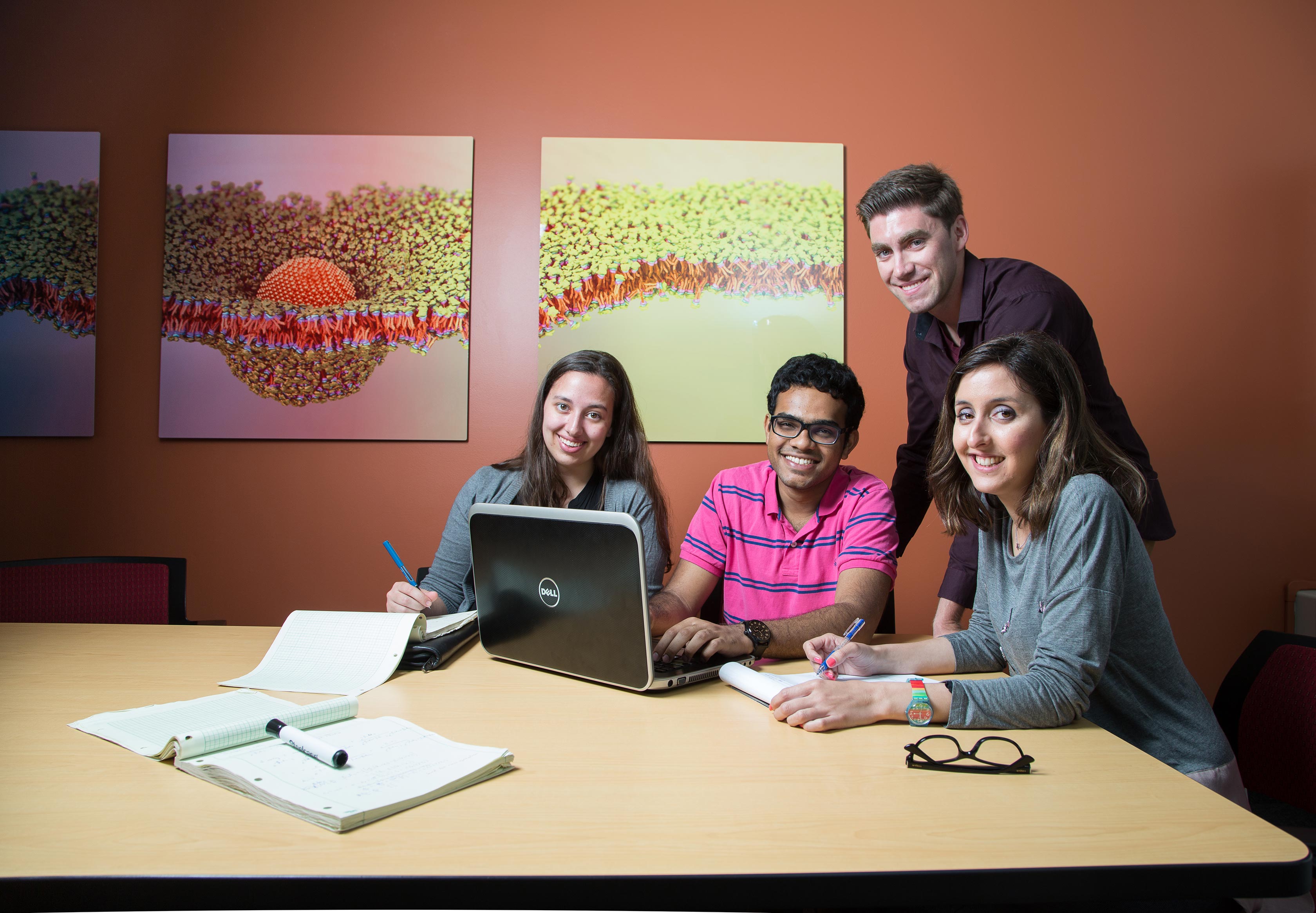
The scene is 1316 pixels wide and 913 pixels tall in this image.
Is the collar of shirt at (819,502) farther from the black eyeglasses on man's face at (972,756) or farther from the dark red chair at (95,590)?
the dark red chair at (95,590)

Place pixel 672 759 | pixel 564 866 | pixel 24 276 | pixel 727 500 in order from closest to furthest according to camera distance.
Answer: pixel 564 866 < pixel 672 759 < pixel 727 500 < pixel 24 276

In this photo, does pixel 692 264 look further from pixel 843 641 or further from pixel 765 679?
pixel 765 679

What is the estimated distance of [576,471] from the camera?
2068 mm

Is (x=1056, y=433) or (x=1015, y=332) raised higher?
(x=1015, y=332)

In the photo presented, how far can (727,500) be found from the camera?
76.7 inches

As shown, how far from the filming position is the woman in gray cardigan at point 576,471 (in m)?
1.96

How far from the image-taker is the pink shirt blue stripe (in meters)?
1.83

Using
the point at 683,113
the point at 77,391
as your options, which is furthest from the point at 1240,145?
the point at 77,391

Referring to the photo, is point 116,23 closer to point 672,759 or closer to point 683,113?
point 683,113

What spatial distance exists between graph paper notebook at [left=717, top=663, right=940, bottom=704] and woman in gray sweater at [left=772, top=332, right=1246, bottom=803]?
0.09 feet

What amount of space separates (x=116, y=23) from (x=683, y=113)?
1.95 metres

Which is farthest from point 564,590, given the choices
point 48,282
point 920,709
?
point 48,282

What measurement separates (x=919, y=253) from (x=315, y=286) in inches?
77.7

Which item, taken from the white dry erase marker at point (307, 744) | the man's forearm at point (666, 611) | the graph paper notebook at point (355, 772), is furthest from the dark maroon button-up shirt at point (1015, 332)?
the white dry erase marker at point (307, 744)
